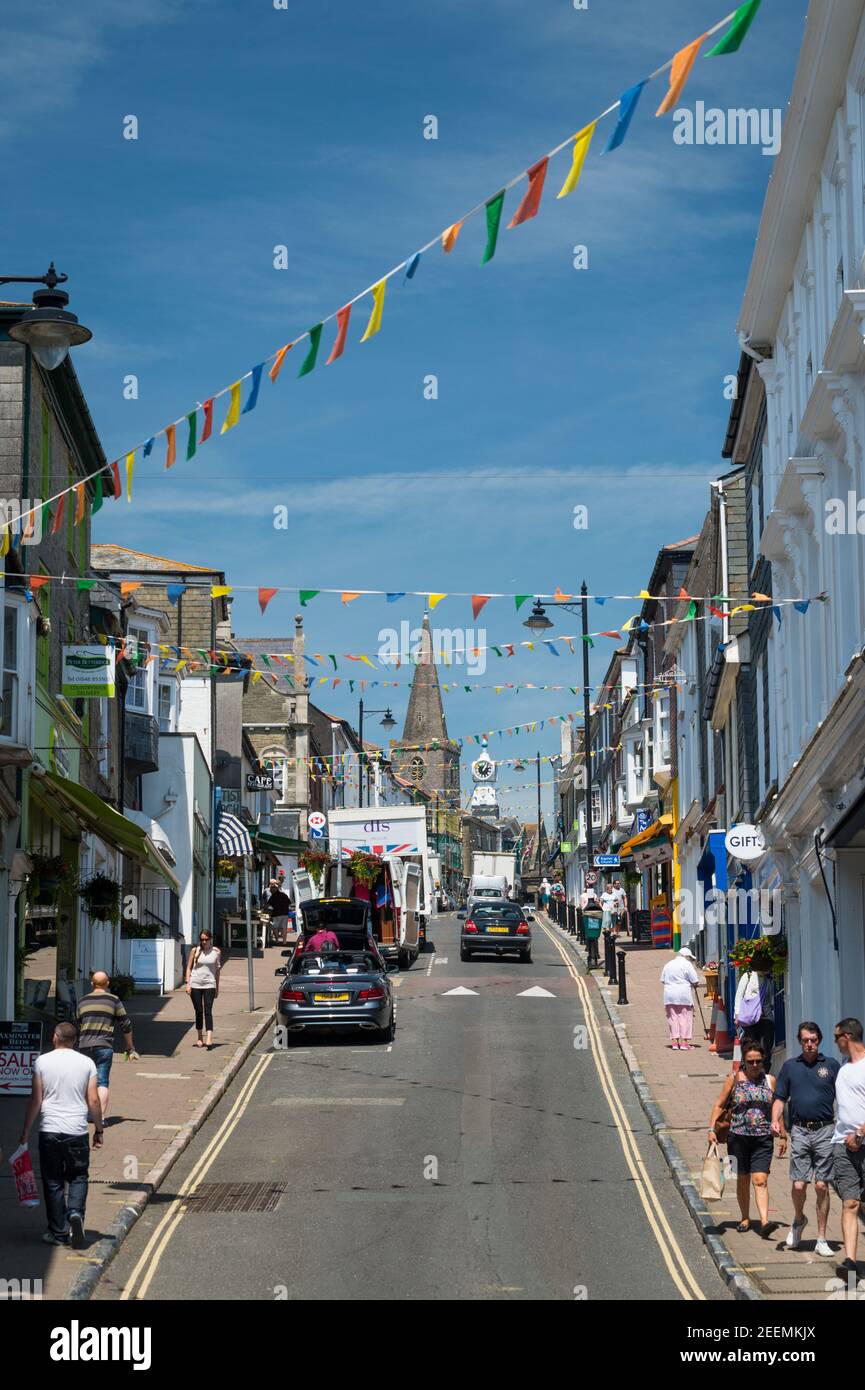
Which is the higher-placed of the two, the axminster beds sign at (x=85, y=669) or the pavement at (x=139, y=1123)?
the axminster beds sign at (x=85, y=669)

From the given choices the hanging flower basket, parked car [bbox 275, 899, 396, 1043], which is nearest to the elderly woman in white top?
parked car [bbox 275, 899, 396, 1043]

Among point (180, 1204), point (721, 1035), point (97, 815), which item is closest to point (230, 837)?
point (97, 815)

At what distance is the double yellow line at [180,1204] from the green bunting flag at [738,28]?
30.1ft

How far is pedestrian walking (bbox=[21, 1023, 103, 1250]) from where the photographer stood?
12883mm

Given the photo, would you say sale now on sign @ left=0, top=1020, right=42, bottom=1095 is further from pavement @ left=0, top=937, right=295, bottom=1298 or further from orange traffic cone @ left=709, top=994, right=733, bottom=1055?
orange traffic cone @ left=709, top=994, right=733, bottom=1055

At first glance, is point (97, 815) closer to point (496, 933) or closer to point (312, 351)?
point (312, 351)

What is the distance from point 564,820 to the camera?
115375 mm

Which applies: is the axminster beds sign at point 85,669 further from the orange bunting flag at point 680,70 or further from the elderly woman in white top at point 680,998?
the orange bunting flag at point 680,70

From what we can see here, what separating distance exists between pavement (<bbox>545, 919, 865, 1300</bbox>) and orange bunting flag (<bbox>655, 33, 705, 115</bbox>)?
8.03 meters

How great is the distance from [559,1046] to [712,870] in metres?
3.81

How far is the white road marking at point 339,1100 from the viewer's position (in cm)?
2094

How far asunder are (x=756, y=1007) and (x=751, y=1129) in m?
8.91

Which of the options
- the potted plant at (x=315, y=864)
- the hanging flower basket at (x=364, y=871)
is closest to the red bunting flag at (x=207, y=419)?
the hanging flower basket at (x=364, y=871)

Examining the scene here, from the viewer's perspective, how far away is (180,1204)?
15.3 m
